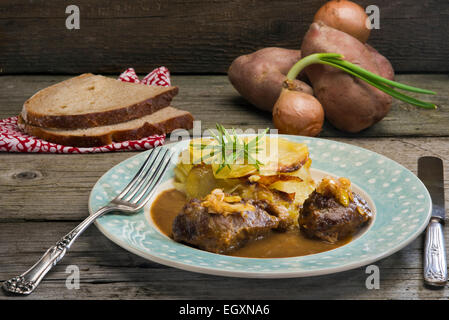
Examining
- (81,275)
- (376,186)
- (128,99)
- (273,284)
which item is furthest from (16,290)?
(128,99)

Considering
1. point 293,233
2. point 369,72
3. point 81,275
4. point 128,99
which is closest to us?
point 81,275

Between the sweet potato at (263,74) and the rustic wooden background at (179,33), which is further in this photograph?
the rustic wooden background at (179,33)

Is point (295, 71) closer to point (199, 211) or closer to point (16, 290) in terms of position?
point (199, 211)

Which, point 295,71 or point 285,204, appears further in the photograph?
point 295,71

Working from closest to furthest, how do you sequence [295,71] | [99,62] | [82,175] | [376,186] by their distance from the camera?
[376,186] < [82,175] < [295,71] < [99,62]

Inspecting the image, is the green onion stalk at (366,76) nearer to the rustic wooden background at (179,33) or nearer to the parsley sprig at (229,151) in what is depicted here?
the parsley sprig at (229,151)

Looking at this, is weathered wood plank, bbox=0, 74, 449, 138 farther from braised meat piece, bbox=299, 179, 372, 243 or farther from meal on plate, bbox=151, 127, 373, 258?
braised meat piece, bbox=299, 179, 372, 243

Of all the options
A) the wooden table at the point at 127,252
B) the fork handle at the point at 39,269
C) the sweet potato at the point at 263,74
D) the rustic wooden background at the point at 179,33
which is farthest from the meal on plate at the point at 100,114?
the fork handle at the point at 39,269

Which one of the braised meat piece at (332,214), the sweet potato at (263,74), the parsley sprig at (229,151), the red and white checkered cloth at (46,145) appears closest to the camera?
the braised meat piece at (332,214)
